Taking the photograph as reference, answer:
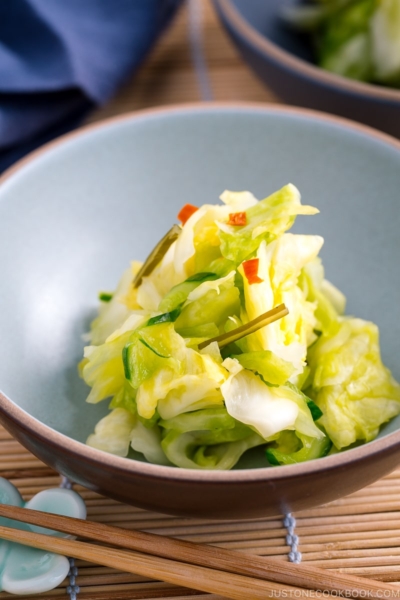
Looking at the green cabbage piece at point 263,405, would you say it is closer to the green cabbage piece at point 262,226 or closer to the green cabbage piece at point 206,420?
the green cabbage piece at point 206,420

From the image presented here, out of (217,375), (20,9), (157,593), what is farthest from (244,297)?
(20,9)

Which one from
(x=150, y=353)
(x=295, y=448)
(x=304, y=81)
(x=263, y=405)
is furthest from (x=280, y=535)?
(x=304, y=81)

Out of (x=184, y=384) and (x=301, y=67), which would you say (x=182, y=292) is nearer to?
(x=184, y=384)

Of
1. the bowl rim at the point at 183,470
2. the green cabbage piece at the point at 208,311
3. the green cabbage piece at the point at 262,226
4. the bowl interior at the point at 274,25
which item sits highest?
the bowl interior at the point at 274,25

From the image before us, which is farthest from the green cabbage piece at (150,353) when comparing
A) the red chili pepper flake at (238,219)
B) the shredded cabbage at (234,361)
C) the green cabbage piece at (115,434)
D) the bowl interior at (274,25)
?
the bowl interior at (274,25)

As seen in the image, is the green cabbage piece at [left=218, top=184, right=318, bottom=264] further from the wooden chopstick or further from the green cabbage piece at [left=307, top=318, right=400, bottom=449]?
the wooden chopstick

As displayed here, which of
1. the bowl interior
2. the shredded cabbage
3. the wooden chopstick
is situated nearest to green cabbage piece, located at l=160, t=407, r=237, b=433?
the shredded cabbage
